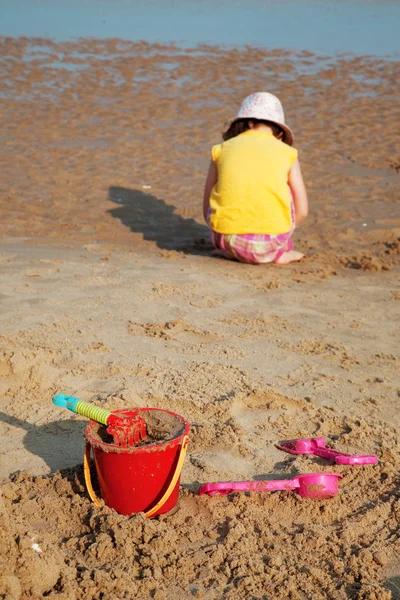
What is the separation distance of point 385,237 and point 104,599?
4.64m

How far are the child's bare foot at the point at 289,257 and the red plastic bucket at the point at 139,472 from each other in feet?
9.65

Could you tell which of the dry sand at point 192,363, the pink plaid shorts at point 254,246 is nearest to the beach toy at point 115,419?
the dry sand at point 192,363

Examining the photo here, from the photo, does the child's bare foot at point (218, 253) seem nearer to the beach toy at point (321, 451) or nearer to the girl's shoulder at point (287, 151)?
the girl's shoulder at point (287, 151)

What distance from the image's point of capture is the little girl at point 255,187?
4898 millimetres

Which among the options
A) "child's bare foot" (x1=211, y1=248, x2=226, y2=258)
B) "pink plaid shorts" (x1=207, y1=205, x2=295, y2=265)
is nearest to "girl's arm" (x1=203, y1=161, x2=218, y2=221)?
"pink plaid shorts" (x1=207, y1=205, x2=295, y2=265)

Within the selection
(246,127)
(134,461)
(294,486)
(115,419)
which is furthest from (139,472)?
(246,127)

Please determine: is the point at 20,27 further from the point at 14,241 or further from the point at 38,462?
the point at 38,462

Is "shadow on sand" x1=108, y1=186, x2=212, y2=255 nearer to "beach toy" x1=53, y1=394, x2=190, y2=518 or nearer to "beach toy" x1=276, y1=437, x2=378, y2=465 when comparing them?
"beach toy" x1=276, y1=437, x2=378, y2=465

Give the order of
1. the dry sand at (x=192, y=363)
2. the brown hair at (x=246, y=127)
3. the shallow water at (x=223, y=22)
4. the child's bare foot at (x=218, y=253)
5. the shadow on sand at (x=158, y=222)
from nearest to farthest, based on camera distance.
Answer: the dry sand at (x=192, y=363)
the brown hair at (x=246, y=127)
the child's bare foot at (x=218, y=253)
the shadow on sand at (x=158, y=222)
the shallow water at (x=223, y=22)

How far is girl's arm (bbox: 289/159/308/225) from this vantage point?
16.6 feet

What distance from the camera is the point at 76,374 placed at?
3.25 m

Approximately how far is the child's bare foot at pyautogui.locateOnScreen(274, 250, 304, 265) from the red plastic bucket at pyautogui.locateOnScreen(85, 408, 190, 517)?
2940mm

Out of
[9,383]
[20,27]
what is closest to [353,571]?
[9,383]

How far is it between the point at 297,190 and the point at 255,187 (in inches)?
14.8
